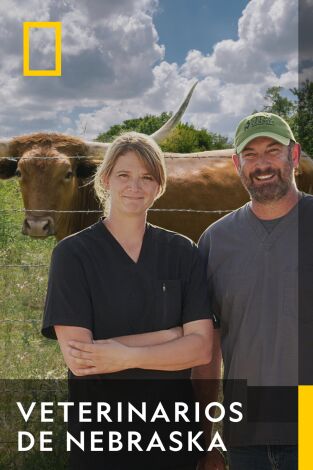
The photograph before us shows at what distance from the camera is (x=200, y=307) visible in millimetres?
2182

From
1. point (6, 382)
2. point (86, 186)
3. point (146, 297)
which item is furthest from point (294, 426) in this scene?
point (86, 186)

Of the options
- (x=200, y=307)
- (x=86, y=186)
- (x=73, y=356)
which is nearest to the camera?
(x=73, y=356)

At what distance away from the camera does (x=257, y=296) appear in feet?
7.34

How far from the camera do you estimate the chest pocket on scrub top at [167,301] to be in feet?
7.02

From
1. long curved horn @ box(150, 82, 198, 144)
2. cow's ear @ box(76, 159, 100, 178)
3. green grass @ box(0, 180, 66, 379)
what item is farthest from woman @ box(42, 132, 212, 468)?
long curved horn @ box(150, 82, 198, 144)

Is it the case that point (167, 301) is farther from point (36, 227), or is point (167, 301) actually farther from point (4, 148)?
point (4, 148)

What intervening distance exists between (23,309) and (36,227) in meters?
1.22

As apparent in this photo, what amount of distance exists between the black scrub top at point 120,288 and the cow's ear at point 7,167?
10.2ft

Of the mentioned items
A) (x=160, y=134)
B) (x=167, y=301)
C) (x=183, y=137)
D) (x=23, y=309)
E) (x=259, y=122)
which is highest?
(x=183, y=137)

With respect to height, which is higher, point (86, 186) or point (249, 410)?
point (86, 186)

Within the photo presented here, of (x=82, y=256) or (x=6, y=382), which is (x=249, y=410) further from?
(x=6, y=382)

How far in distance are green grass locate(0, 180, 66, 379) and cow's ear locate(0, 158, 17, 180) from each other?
0.30 meters

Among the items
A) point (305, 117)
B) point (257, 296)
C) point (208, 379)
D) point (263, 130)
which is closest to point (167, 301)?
point (257, 296)

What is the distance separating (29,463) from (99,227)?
187cm
